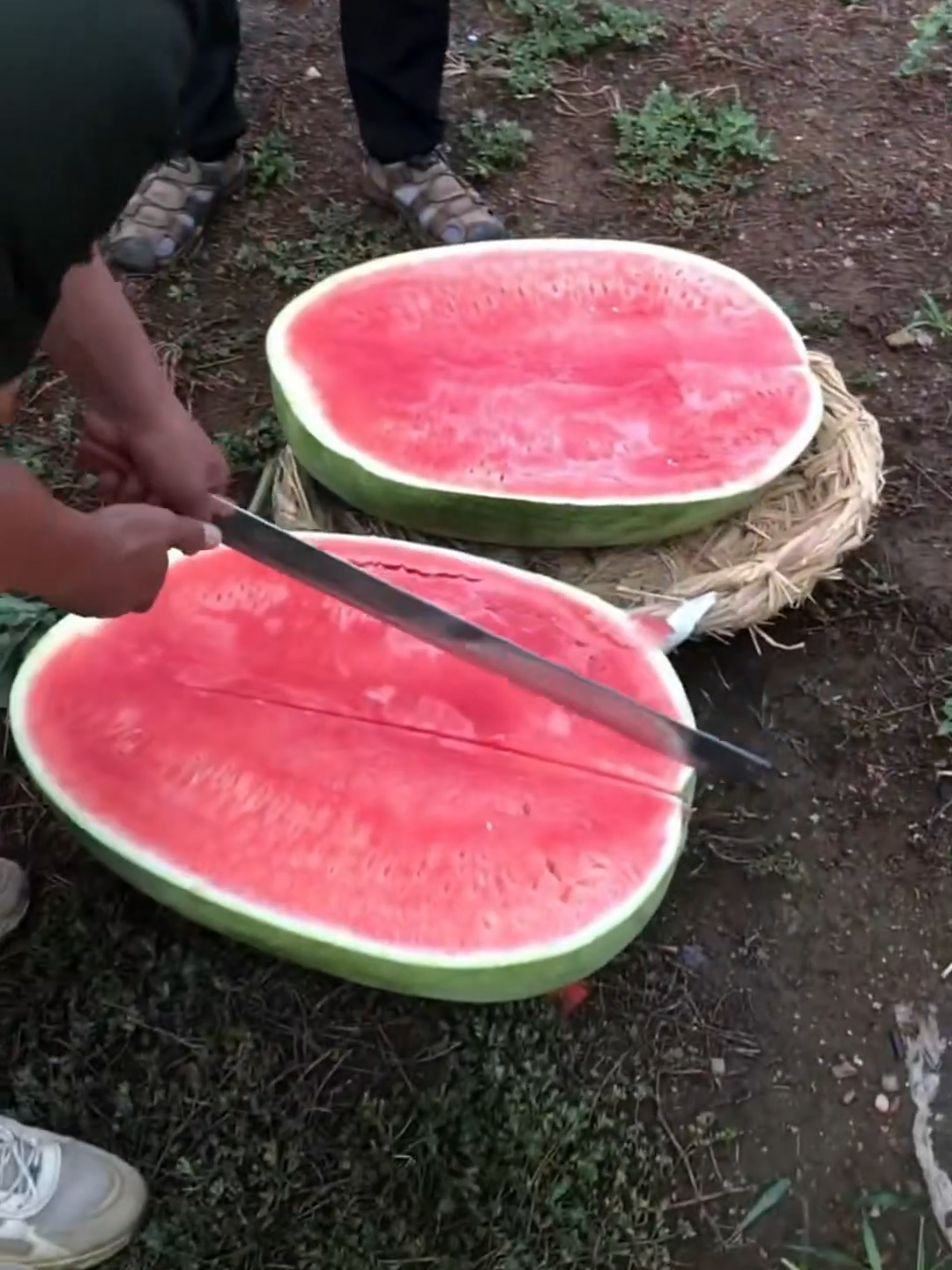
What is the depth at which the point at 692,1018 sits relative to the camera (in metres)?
1.57

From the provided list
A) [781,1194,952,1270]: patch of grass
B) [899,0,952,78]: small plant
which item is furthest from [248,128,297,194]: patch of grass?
[781,1194,952,1270]: patch of grass

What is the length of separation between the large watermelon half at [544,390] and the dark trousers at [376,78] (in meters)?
0.48

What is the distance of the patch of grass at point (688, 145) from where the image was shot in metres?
2.51

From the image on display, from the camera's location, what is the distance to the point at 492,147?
2.54 meters

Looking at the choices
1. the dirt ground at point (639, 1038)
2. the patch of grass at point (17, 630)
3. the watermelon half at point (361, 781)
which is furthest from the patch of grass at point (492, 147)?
the patch of grass at point (17, 630)

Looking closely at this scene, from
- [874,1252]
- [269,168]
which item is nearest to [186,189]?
[269,168]

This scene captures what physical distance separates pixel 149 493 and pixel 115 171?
65 cm

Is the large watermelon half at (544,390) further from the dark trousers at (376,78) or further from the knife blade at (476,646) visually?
the dark trousers at (376,78)

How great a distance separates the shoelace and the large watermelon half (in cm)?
94

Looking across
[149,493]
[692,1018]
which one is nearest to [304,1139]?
[692,1018]

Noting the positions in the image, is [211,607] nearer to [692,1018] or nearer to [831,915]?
[692,1018]

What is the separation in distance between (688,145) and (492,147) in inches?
15.9

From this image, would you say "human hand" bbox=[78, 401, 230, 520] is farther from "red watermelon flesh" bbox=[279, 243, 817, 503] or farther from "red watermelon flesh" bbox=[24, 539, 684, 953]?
"red watermelon flesh" bbox=[279, 243, 817, 503]

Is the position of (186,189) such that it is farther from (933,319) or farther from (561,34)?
(933,319)
